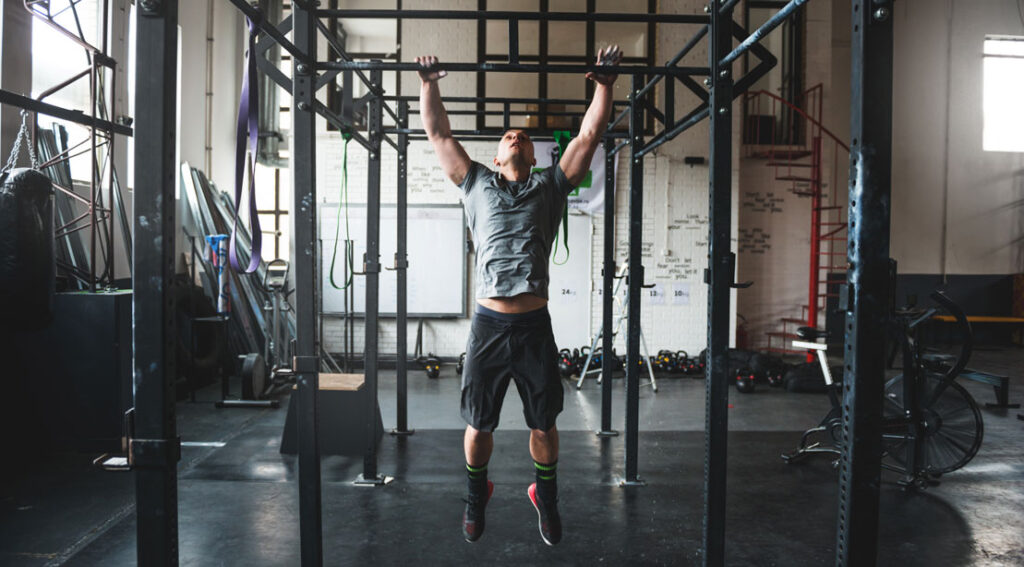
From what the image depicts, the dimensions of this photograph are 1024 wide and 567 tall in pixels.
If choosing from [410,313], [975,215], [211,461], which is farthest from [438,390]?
[975,215]

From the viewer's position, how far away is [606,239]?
14.0 feet

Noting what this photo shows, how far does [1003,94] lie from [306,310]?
512 inches

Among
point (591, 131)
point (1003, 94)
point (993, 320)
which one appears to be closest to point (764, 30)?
point (591, 131)

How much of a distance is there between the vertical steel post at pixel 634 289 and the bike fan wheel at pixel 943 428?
5.07ft

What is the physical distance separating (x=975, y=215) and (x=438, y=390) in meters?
10.1

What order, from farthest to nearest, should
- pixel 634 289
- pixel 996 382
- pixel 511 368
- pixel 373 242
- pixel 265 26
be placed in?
pixel 996 382 < pixel 373 242 < pixel 634 289 < pixel 511 368 < pixel 265 26

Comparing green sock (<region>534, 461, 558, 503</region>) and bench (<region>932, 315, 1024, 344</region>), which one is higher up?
bench (<region>932, 315, 1024, 344</region>)

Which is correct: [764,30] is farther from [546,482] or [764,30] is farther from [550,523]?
[550,523]

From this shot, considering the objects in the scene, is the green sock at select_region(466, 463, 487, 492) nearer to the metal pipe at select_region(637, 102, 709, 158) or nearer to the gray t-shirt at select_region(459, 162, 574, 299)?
the gray t-shirt at select_region(459, 162, 574, 299)

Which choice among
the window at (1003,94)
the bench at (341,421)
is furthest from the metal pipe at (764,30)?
the window at (1003,94)

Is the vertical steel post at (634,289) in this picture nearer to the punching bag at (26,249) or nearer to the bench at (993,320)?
the punching bag at (26,249)

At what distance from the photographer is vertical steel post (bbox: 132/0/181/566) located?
1420mm

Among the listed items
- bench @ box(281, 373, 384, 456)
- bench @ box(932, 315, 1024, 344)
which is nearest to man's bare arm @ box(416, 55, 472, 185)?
bench @ box(281, 373, 384, 456)

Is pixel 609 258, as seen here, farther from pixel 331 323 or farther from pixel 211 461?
pixel 331 323
